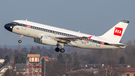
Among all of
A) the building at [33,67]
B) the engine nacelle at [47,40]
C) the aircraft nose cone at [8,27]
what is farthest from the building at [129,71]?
the aircraft nose cone at [8,27]

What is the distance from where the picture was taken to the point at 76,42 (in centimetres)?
5334

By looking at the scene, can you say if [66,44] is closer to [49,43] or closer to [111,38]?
[49,43]

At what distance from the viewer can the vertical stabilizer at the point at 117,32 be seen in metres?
57.2

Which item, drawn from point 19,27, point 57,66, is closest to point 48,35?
point 19,27

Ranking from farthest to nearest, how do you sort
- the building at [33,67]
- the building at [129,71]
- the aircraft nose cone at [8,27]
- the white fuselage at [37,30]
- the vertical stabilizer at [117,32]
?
the building at [33,67] < the building at [129,71] < the vertical stabilizer at [117,32] < the aircraft nose cone at [8,27] < the white fuselage at [37,30]

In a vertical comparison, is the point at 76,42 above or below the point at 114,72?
above

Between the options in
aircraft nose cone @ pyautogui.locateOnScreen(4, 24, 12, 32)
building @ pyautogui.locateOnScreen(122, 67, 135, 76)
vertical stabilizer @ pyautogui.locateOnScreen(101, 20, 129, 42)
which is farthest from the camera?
building @ pyautogui.locateOnScreen(122, 67, 135, 76)

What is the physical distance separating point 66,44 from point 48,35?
449 centimetres

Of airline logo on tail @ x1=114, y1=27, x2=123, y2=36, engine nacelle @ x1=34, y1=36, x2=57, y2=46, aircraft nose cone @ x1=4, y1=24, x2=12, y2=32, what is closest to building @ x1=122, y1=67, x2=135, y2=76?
airline logo on tail @ x1=114, y1=27, x2=123, y2=36

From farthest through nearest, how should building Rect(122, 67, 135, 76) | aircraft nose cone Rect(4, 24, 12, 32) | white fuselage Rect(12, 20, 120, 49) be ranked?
1. building Rect(122, 67, 135, 76)
2. aircraft nose cone Rect(4, 24, 12, 32)
3. white fuselage Rect(12, 20, 120, 49)

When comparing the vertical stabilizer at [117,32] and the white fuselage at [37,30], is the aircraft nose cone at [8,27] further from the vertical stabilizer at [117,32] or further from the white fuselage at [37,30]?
the vertical stabilizer at [117,32]

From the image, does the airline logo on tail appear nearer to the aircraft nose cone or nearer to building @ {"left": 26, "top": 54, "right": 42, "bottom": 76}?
the aircraft nose cone

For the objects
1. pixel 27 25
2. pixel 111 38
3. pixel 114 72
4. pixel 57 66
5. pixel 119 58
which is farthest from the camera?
pixel 57 66

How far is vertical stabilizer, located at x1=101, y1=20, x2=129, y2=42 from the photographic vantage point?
188 ft
